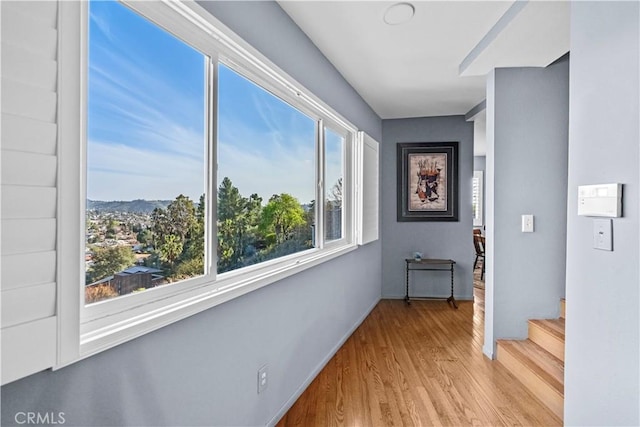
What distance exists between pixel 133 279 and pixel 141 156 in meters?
0.42

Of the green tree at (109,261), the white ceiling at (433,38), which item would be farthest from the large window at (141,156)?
the white ceiling at (433,38)

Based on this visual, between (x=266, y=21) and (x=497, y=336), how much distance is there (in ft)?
9.52

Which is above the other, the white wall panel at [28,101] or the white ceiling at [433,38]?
the white ceiling at [433,38]

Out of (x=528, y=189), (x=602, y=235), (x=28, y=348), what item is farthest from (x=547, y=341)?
(x=28, y=348)

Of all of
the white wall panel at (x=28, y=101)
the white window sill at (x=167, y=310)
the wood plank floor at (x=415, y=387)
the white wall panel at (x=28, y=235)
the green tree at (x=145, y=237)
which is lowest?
the wood plank floor at (x=415, y=387)

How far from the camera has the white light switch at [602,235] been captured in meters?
1.41

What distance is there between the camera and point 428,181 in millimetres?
5105

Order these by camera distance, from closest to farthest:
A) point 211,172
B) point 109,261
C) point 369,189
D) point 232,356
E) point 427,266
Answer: point 109,261 < point 211,172 < point 232,356 < point 369,189 < point 427,266

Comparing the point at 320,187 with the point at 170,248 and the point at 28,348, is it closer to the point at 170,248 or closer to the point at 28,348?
the point at 170,248

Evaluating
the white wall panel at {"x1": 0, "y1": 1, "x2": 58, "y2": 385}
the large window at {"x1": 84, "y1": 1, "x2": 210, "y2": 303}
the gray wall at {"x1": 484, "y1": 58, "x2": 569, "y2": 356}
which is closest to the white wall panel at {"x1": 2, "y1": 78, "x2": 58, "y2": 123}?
the white wall panel at {"x1": 0, "y1": 1, "x2": 58, "y2": 385}

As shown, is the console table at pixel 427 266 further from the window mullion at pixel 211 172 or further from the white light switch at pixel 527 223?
the window mullion at pixel 211 172

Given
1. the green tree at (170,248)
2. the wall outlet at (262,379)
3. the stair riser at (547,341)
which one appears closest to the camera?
the green tree at (170,248)

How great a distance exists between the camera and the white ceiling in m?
2.18

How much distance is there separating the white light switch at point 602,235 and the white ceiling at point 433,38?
4.31ft
